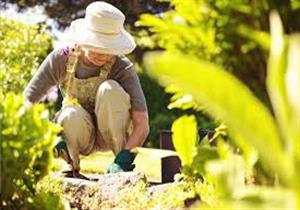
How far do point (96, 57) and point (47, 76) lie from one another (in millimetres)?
308

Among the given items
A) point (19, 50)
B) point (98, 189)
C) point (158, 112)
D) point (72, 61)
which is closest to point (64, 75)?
point (72, 61)

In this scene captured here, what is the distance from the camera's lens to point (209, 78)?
6.07 ft

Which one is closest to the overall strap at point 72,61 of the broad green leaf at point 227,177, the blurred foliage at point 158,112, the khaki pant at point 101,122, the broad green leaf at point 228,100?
the khaki pant at point 101,122

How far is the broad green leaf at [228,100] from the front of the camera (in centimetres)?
183

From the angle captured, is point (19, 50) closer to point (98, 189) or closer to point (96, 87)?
point (96, 87)

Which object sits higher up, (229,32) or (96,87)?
(229,32)

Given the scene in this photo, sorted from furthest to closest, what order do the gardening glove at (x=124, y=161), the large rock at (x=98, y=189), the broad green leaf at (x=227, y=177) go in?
the gardening glove at (x=124, y=161), the large rock at (x=98, y=189), the broad green leaf at (x=227, y=177)

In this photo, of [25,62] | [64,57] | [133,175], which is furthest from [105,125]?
[25,62]

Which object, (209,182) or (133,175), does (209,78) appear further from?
(133,175)

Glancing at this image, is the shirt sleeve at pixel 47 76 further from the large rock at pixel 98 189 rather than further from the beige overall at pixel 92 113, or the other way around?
the large rock at pixel 98 189

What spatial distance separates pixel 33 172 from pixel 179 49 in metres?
0.75

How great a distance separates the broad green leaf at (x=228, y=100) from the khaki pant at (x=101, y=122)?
2826 millimetres

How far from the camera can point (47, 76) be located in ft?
15.6

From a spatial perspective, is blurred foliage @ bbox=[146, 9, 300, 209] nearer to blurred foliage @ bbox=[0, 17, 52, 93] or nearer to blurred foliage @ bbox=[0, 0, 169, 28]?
blurred foliage @ bbox=[0, 17, 52, 93]
